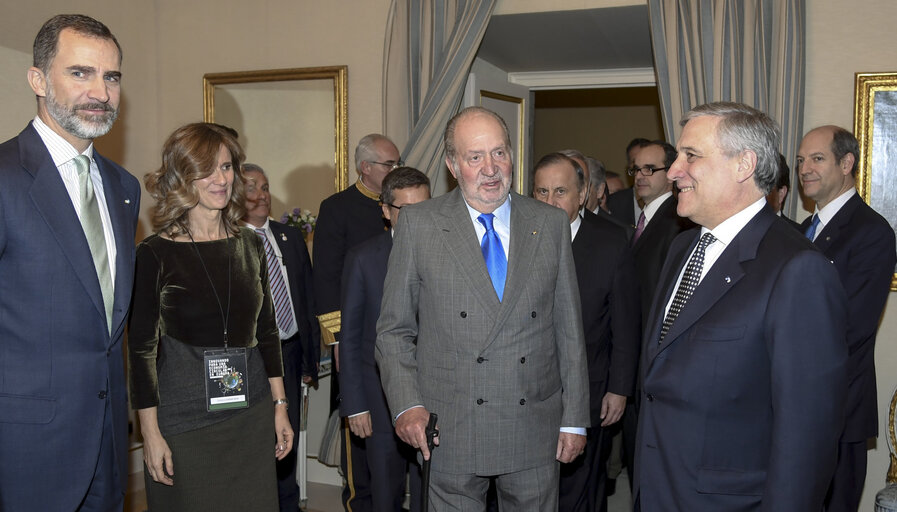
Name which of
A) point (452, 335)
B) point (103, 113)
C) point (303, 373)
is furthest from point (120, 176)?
point (303, 373)

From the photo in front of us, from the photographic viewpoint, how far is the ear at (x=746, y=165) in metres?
1.97

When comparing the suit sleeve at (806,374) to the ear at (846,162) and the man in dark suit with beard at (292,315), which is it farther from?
the man in dark suit with beard at (292,315)

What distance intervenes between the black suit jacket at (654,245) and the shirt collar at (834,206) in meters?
0.65

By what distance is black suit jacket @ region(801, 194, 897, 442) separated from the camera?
11.4 ft

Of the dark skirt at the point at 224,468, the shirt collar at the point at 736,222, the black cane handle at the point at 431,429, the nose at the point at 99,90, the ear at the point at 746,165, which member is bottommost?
the dark skirt at the point at 224,468

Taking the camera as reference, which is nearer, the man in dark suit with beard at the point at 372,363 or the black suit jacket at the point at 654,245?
the man in dark suit with beard at the point at 372,363

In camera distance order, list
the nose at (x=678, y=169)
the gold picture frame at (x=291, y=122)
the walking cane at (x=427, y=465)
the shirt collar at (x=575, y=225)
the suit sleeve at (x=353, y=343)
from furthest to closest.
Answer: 1. the gold picture frame at (x=291, y=122)
2. the shirt collar at (x=575, y=225)
3. the suit sleeve at (x=353, y=343)
4. the walking cane at (x=427, y=465)
5. the nose at (x=678, y=169)

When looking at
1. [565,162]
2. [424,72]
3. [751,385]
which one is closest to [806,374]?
[751,385]

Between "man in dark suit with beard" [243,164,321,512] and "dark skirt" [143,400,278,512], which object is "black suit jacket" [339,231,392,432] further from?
"man in dark suit with beard" [243,164,321,512]

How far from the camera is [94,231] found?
2.29 metres

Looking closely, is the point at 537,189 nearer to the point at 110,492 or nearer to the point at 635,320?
the point at 635,320

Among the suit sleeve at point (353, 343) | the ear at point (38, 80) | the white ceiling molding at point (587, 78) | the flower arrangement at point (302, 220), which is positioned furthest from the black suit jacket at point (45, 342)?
the white ceiling molding at point (587, 78)

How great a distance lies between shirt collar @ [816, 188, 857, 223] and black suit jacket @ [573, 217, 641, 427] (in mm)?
1121

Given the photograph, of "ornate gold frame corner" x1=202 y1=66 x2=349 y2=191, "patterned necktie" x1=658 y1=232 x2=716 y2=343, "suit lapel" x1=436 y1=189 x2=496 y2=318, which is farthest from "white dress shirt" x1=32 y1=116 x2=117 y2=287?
"ornate gold frame corner" x1=202 y1=66 x2=349 y2=191
